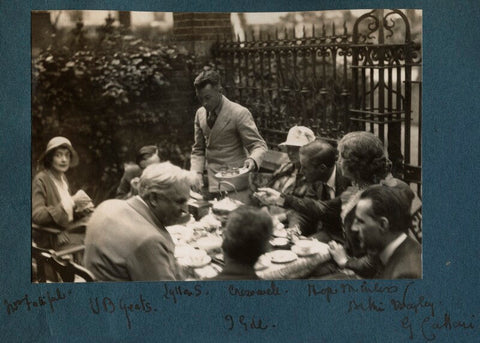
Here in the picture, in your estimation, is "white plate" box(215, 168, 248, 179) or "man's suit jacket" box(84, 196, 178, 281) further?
"white plate" box(215, 168, 248, 179)

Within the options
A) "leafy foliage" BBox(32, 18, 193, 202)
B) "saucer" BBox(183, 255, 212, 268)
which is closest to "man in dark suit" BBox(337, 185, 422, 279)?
"saucer" BBox(183, 255, 212, 268)

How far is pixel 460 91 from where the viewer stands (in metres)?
2.98

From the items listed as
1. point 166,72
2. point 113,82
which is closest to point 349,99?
point 166,72

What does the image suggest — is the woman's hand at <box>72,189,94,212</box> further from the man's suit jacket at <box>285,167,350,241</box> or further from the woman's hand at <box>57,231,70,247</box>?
the man's suit jacket at <box>285,167,350,241</box>

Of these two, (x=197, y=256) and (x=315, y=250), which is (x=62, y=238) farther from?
(x=315, y=250)

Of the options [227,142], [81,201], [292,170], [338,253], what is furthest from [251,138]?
[81,201]

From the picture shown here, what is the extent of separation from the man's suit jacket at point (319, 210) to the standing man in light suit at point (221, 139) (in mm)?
251

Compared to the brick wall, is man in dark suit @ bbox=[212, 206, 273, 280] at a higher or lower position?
lower

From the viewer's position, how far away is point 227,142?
3053 mm

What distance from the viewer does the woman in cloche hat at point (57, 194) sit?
2.97 m

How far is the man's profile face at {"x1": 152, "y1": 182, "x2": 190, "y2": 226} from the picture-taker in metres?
2.95

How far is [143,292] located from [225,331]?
1.35 ft

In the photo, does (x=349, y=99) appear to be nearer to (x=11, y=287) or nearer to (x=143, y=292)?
(x=143, y=292)

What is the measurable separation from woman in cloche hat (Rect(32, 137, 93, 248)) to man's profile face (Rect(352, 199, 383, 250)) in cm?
121
